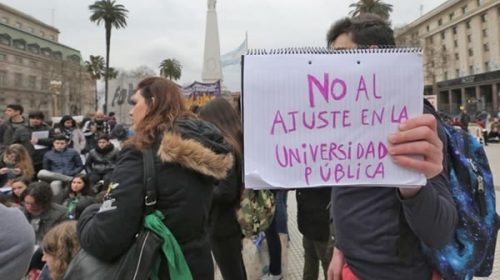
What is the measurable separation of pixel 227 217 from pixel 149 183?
5.07 feet

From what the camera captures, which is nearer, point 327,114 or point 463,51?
point 327,114

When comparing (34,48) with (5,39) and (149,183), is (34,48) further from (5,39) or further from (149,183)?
(149,183)

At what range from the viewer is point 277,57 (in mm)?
1105

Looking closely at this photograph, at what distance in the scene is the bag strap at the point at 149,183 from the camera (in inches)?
72.1

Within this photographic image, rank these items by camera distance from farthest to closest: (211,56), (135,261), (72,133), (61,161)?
1. (211,56)
2. (72,133)
3. (61,161)
4. (135,261)

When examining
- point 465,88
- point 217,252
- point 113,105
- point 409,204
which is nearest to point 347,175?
point 409,204

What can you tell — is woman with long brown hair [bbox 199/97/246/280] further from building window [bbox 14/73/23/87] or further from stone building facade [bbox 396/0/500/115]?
building window [bbox 14/73/23/87]

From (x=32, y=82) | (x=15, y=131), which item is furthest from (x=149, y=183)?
(x=32, y=82)

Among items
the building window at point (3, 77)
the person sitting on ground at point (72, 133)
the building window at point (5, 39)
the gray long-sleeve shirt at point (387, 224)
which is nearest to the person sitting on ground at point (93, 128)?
the person sitting on ground at point (72, 133)

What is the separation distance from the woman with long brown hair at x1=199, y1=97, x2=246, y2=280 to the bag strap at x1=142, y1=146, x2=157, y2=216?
1.34 m

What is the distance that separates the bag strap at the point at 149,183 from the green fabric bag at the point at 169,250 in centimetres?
4

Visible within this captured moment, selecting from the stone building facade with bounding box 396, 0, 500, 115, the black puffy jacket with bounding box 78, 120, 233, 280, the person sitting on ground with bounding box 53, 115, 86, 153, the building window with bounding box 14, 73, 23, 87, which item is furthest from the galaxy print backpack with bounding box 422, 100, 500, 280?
the building window with bounding box 14, 73, 23, 87

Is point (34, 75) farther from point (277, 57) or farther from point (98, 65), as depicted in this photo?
point (277, 57)

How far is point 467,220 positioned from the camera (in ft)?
4.33
